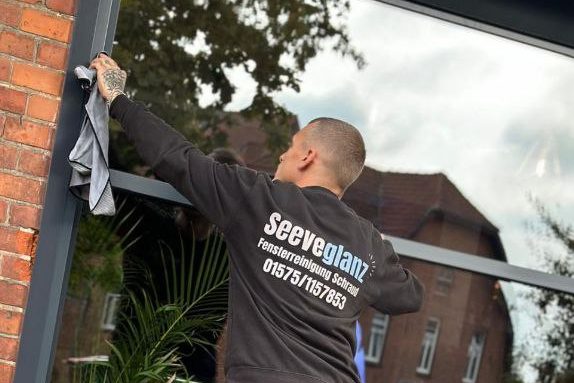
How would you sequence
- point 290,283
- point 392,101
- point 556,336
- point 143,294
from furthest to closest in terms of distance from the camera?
point 556,336 → point 392,101 → point 143,294 → point 290,283

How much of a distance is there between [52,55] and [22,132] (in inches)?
11.3

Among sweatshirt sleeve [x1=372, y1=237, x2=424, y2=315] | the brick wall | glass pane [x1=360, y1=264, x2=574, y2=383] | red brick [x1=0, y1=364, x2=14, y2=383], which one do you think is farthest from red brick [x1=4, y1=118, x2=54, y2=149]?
glass pane [x1=360, y1=264, x2=574, y2=383]

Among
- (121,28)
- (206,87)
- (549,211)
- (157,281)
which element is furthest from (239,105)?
(549,211)

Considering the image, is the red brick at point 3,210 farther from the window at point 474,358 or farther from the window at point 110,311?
the window at point 474,358

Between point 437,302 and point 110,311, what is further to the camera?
point 437,302

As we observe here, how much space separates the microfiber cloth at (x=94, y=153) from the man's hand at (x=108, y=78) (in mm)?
46

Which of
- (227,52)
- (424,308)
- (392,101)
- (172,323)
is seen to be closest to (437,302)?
(424,308)

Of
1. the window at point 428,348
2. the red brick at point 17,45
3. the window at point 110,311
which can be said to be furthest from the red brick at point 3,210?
the window at point 428,348

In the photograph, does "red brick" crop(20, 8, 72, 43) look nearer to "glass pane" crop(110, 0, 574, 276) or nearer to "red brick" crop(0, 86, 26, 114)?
"red brick" crop(0, 86, 26, 114)

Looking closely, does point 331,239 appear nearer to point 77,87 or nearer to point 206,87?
A: point 77,87

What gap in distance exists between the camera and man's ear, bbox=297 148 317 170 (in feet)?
10.6

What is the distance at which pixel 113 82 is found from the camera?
343 cm

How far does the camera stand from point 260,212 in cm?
305

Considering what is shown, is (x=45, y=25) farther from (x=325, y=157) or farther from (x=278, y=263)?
(x=278, y=263)
